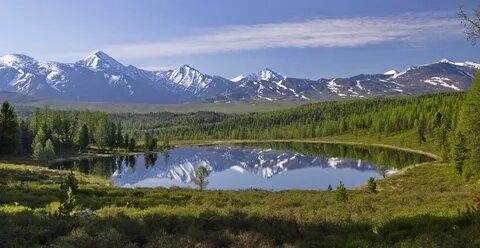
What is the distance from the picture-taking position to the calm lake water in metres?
113

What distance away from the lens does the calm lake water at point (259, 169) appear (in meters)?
113

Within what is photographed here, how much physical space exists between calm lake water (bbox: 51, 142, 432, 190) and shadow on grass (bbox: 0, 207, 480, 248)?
86.5m

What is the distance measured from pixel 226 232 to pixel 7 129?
114 m

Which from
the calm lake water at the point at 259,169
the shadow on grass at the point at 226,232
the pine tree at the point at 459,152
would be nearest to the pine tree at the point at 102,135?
the calm lake water at the point at 259,169

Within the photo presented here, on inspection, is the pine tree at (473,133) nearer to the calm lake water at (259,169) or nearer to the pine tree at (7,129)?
the calm lake water at (259,169)

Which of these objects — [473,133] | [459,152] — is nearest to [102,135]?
[459,152]

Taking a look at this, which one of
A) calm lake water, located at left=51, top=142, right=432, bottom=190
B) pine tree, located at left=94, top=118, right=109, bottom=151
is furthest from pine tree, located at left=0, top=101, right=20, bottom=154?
pine tree, located at left=94, top=118, right=109, bottom=151

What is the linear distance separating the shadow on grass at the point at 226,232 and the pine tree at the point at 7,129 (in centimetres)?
10742

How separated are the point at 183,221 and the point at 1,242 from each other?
5167 millimetres

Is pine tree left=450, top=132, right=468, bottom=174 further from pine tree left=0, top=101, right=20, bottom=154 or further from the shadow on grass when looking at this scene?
pine tree left=0, top=101, right=20, bottom=154

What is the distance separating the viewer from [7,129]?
366 feet

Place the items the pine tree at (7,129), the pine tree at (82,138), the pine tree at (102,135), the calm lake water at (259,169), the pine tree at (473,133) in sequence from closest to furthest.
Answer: the pine tree at (473,133), the pine tree at (7,129), the calm lake water at (259,169), the pine tree at (82,138), the pine tree at (102,135)

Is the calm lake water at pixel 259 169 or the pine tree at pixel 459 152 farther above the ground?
the pine tree at pixel 459 152

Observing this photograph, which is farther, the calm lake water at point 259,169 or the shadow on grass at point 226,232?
the calm lake water at point 259,169
